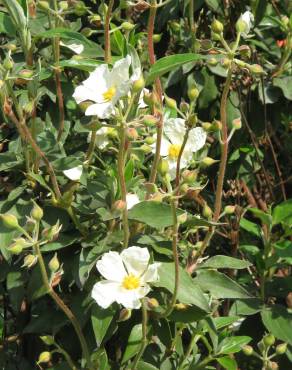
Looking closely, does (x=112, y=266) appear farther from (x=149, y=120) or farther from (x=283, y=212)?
(x=283, y=212)

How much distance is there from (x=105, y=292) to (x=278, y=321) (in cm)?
64

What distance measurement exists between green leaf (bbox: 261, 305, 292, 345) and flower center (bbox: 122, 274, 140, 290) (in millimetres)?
555

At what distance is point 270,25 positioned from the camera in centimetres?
222

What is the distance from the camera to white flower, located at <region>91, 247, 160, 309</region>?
1273 mm

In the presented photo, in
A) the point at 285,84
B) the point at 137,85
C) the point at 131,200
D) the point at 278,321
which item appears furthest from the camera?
the point at 285,84

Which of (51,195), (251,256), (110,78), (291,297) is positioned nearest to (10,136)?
(51,195)

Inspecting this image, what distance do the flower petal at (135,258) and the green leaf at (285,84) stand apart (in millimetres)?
918

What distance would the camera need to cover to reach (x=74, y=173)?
4.83 feet

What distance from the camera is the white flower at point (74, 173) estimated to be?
1464mm

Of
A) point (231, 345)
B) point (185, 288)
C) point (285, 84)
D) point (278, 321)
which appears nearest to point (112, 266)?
point (185, 288)

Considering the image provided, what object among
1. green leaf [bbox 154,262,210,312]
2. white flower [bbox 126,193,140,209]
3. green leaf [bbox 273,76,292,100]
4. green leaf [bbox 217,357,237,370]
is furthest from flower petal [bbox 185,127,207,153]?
green leaf [bbox 273,76,292,100]

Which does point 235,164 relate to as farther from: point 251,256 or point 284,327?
point 284,327

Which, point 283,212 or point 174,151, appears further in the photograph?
point 283,212

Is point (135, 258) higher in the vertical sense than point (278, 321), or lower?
higher
